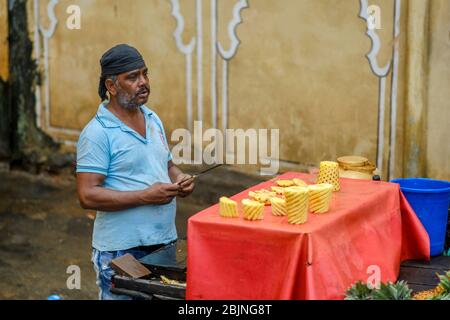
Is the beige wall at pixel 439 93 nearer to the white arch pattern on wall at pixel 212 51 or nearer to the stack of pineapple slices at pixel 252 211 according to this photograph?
the white arch pattern on wall at pixel 212 51

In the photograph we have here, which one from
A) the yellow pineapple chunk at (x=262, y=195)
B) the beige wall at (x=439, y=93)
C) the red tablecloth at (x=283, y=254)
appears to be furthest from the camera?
the beige wall at (x=439, y=93)

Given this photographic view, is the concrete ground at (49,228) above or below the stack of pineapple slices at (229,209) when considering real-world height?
below

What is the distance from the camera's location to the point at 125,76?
4.38m

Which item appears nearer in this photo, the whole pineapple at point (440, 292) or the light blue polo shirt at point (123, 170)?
the whole pineapple at point (440, 292)

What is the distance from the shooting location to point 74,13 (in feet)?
30.2

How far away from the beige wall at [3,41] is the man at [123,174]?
556 cm

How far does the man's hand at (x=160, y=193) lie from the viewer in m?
4.33

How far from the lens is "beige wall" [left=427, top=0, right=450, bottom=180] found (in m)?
6.66

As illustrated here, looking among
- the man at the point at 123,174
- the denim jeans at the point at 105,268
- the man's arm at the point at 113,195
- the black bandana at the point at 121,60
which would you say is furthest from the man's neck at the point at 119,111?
the denim jeans at the point at 105,268

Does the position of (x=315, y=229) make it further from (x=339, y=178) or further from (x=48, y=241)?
(x=48, y=241)

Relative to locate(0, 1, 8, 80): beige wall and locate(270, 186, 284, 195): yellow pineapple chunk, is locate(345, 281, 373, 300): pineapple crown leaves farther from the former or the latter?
locate(0, 1, 8, 80): beige wall

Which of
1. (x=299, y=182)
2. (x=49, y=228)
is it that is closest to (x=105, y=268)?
(x=299, y=182)

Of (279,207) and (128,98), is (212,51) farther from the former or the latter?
(279,207)

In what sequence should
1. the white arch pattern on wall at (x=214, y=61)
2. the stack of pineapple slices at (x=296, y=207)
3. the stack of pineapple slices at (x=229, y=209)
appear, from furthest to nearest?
the white arch pattern on wall at (x=214, y=61), the stack of pineapple slices at (x=229, y=209), the stack of pineapple slices at (x=296, y=207)
